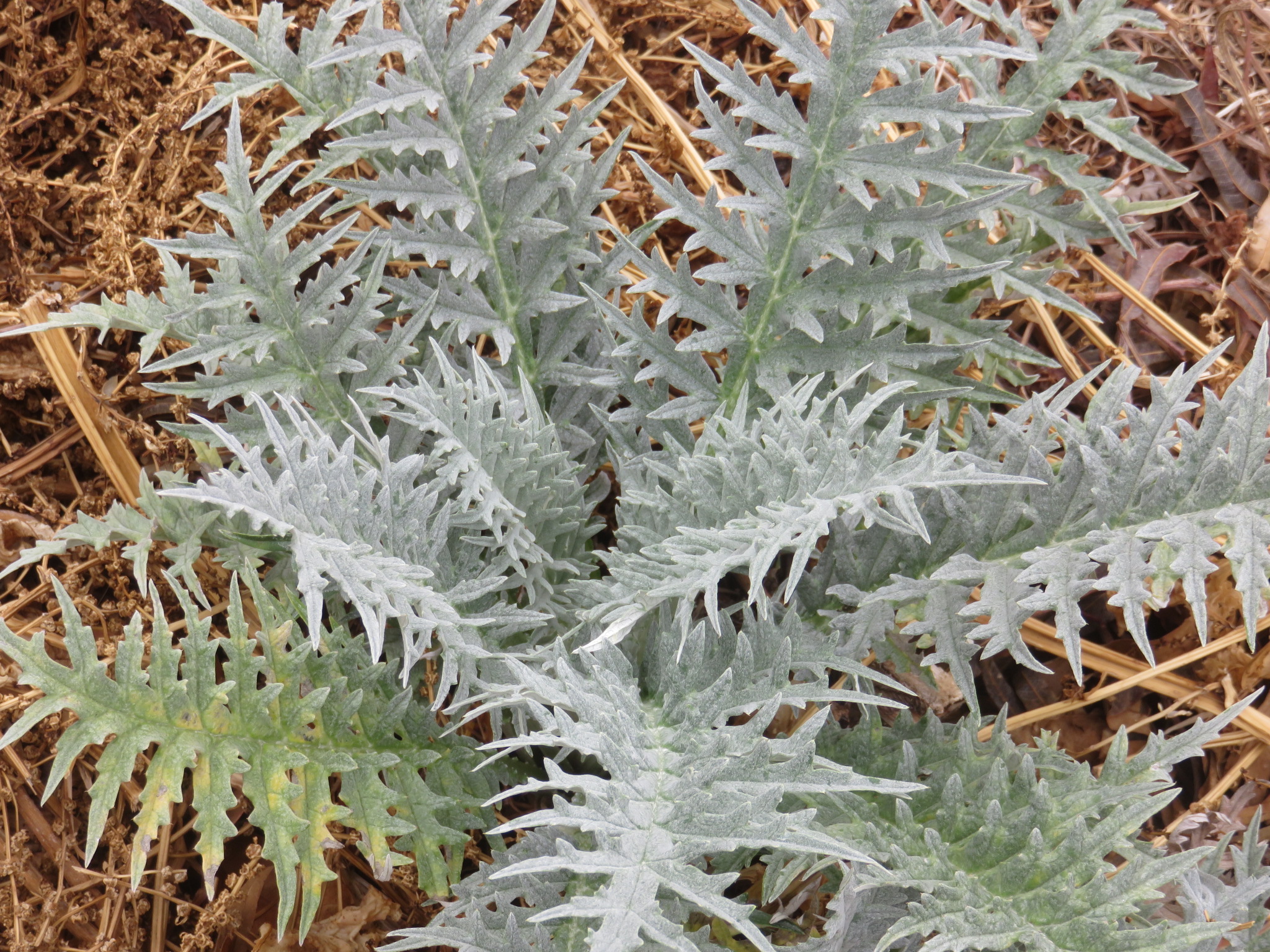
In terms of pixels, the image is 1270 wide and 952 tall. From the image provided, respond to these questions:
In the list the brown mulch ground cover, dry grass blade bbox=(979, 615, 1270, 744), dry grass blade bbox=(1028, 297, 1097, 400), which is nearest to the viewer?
the brown mulch ground cover

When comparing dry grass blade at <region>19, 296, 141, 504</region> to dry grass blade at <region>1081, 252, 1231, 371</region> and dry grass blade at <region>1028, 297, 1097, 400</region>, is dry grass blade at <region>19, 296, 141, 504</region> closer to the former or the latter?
dry grass blade at <region>1028, 297, 1097, 400</region>

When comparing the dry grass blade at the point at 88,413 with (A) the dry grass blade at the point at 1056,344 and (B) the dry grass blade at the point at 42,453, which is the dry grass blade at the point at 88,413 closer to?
(B) the dry grass blade at the point at 42,453

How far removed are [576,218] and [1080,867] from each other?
1.07 m

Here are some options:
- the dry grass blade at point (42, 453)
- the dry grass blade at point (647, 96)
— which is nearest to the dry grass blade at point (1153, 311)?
the dry grass blade at point (647, 96)

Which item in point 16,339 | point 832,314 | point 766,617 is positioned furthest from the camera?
point 16,339

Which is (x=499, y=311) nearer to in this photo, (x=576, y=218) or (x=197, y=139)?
(x=576, y=218)

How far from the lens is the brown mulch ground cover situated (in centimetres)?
153

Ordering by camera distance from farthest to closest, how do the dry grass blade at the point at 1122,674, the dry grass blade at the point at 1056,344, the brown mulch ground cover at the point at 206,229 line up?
the dry grass blade at the point at 1056,344, the dry grass blade at the point at 1122,674, the brown mulch ground cover at the point at 206,229

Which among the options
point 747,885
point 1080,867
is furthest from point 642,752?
point 747,885

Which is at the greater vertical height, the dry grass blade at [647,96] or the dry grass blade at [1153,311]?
the dry grass blade at [647,96]

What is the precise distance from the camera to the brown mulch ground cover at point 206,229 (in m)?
1.53

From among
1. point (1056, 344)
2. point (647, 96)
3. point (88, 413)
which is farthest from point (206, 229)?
point (1056, 344)

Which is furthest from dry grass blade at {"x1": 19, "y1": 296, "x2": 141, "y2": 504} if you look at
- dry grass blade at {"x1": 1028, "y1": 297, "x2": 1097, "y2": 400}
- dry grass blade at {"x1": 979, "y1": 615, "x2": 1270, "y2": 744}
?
dry grass blade at {"x1": 1028, "y1": 297, "x2": 1097, "y2": 400}

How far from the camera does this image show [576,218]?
5.19ft
